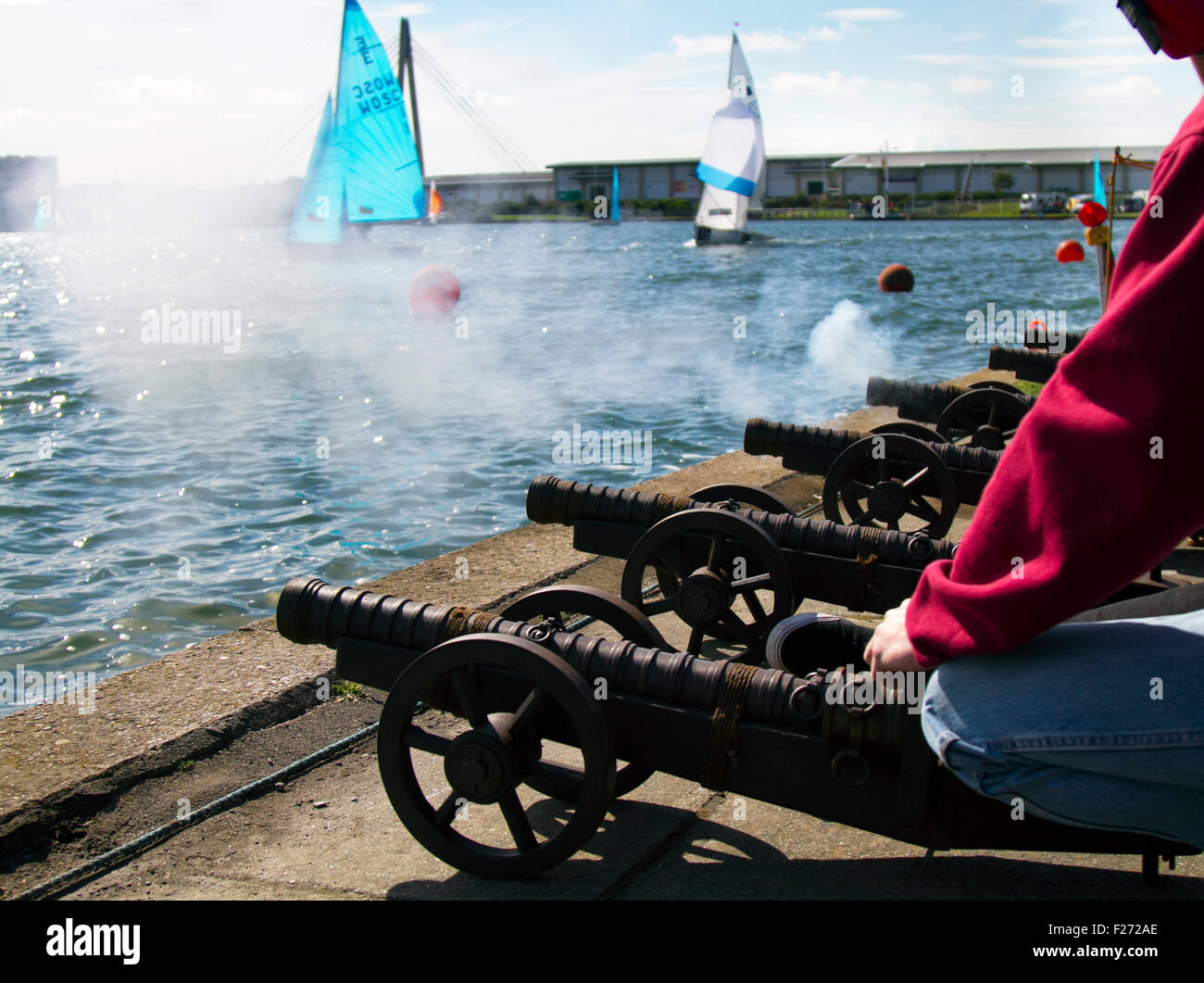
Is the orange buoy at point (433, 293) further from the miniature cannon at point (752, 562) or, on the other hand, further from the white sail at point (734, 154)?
the miniature cannon at point (752, 562)

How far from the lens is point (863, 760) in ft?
7.79

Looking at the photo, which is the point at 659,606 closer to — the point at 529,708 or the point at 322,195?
the point at 529,708

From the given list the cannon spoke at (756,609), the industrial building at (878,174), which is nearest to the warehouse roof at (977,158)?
the industrial building at (878,174)

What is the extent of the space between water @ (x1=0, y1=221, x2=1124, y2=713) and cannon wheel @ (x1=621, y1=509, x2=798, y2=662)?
3.41m

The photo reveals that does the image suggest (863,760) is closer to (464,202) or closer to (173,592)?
(173,592)

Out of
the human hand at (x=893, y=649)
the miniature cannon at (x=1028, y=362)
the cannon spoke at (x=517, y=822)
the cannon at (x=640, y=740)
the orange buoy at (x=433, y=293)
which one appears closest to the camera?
the human hand at (x=893, y=649)

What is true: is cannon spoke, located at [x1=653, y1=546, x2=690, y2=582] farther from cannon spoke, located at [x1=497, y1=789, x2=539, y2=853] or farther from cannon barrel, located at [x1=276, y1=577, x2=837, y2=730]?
cannon spoke, located at [x1=497, y1=789, x2=539, y2=853]

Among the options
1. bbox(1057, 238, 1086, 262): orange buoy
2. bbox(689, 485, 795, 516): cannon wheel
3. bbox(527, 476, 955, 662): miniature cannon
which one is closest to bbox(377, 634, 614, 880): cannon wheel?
bbox(527, 476, 955, 662): miniature cannon

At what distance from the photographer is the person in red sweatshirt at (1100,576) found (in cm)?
159

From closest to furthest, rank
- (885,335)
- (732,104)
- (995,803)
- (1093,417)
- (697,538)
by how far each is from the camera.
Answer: (1093,417) → (995,803) → (697,538) → (885,335) → (732,104)

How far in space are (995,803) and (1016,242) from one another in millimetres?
73557

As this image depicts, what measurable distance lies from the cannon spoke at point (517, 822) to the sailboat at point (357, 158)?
3706 centimetres

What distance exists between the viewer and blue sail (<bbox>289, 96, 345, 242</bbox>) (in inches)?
→ 1521

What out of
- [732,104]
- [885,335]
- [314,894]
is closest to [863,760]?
[314,894]
